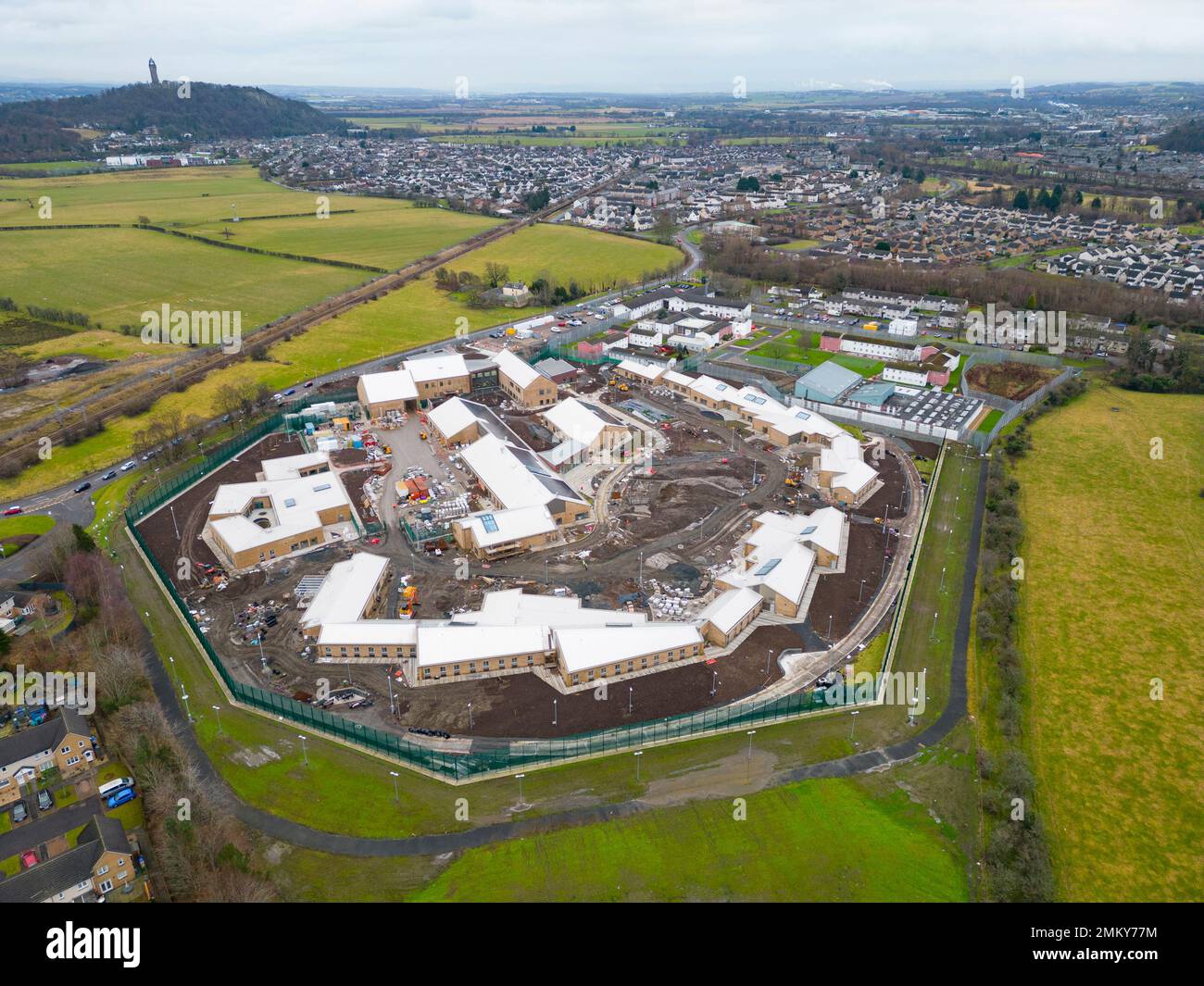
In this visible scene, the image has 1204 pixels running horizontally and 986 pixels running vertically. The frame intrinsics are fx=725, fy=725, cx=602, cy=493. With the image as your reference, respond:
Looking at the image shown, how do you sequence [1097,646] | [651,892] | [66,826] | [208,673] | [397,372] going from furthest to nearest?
[397,372] < [1097,646] < [208,673] < [66,826] < [651,892]

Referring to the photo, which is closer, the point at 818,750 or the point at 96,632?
the point at 818,750

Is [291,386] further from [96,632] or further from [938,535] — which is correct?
[938,535]

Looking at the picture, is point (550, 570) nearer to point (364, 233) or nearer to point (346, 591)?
point (346, 591)

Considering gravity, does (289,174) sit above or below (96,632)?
above

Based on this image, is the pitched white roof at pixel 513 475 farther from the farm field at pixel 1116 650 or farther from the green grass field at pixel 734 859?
the farm field at pixel 1116 650

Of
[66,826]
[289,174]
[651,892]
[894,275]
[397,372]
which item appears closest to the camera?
[651,892]

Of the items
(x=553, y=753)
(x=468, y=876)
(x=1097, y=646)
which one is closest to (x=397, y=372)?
(x=553, y=753)

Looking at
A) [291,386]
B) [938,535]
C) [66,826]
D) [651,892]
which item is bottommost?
[651,892]
